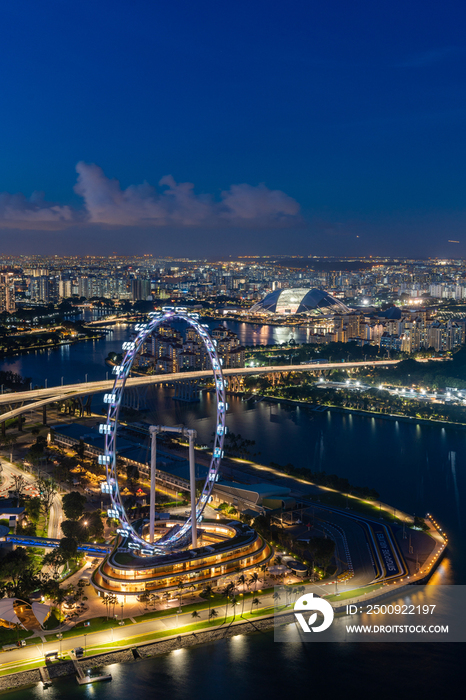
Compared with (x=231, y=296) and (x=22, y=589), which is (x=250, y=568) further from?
(x=231, y=296)

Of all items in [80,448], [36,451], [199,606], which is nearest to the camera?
[199,606]

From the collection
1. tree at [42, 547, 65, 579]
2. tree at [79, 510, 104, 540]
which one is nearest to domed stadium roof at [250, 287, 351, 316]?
tree at [79, 510, 104, 540]

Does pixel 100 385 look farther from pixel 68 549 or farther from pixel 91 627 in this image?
pixel 91 627

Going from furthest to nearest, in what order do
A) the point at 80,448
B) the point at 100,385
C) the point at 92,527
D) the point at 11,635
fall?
the point at 100,385, the point at 80,448, the point at 92,527, the point at 11,635

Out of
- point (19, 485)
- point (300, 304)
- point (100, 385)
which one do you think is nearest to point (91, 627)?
point (19, 485)

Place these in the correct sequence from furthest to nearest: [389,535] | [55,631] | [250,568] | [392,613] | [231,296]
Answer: [231,296], [389,535], [250,568], [392,613], [55,631]

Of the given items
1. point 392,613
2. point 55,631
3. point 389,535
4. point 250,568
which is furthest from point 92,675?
point 389,535
